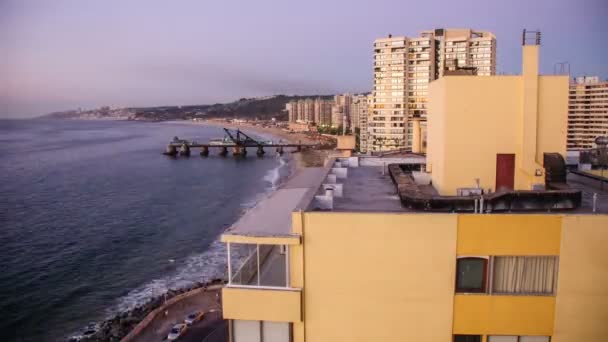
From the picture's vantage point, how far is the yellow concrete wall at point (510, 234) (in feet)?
19.7

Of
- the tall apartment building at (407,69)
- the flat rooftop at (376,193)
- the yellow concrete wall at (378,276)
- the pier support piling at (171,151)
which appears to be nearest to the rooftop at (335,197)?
the flat rooftop at (376,193)

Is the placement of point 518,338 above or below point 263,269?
below

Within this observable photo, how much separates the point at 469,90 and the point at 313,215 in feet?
12.3

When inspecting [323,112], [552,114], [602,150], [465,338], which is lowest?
[465,338]

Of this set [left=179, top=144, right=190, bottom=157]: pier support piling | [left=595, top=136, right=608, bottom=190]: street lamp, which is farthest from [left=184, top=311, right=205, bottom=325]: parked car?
[left=179, top=144, right=190, bottom=157]: pier support piling

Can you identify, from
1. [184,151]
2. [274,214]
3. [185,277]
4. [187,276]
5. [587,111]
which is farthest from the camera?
[184,151]

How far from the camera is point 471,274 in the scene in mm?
6199

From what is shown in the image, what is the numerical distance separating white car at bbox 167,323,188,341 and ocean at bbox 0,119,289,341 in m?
4.79

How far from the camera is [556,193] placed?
7191mm

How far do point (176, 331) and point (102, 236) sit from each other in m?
17.2

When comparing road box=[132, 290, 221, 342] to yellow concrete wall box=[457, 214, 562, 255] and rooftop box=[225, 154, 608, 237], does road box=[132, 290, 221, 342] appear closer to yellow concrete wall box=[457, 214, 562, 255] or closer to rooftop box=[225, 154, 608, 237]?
rooftop box=[225, 154, 608, 237]

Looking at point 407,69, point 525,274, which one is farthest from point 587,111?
point 525,274

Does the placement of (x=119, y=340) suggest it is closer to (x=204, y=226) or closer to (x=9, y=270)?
(x=9, y=270)

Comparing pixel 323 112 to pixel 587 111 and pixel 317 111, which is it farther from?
pixel 587 111
